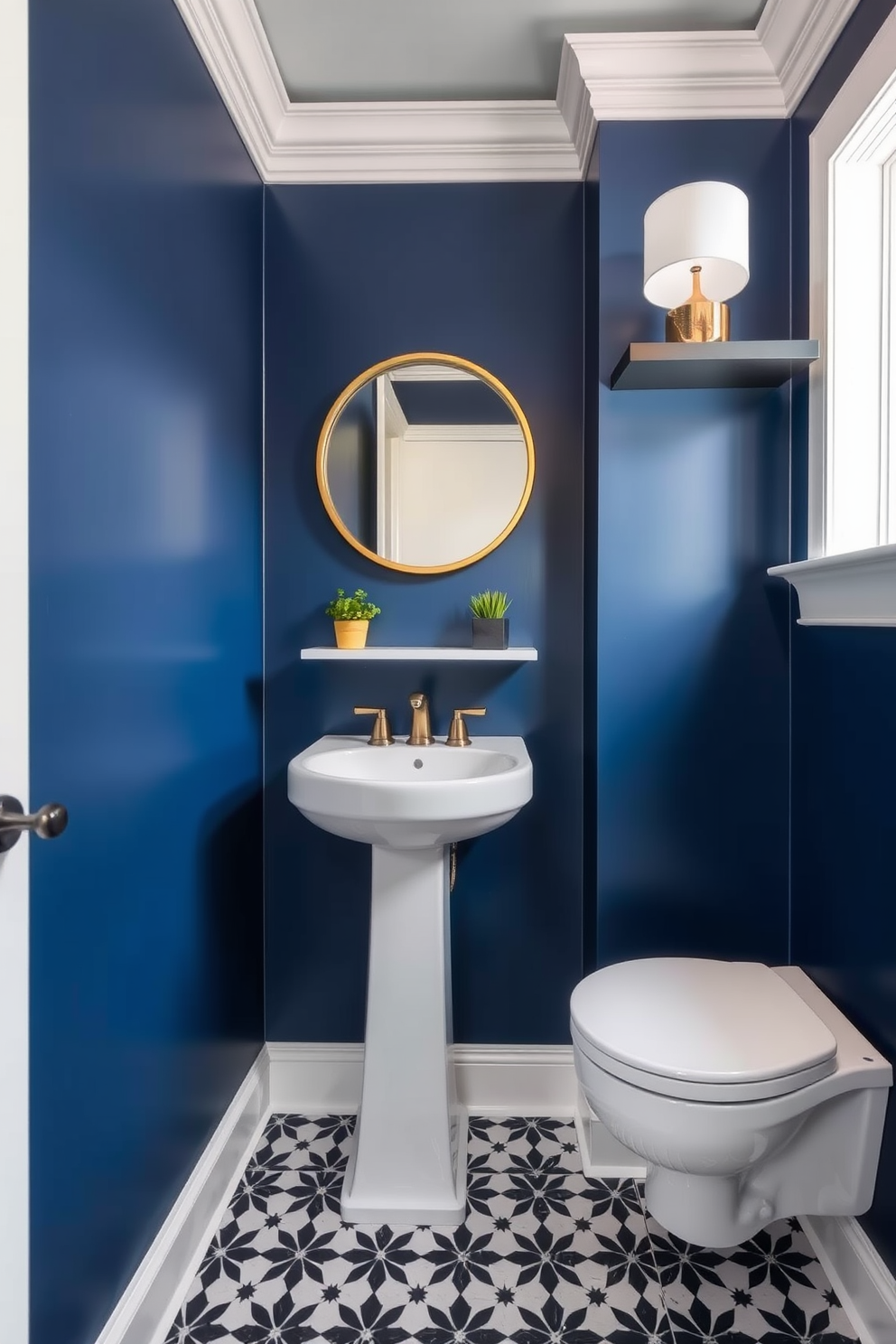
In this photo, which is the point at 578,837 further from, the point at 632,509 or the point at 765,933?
the point at 632,509

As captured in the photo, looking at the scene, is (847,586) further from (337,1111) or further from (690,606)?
(337,1111)

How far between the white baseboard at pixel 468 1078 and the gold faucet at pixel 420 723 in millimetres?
815

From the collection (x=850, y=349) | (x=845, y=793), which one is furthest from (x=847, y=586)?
(x=850, y=349)

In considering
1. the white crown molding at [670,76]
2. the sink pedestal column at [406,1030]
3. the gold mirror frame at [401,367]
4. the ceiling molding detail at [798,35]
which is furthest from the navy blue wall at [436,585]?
the ceiling molding detail at [798,35]

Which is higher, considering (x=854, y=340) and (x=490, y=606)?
(x=854, y=340)

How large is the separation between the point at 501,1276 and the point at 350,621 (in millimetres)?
1367

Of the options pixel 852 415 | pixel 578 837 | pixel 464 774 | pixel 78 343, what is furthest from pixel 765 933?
pixel 78 343

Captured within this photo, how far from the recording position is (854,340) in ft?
5.21

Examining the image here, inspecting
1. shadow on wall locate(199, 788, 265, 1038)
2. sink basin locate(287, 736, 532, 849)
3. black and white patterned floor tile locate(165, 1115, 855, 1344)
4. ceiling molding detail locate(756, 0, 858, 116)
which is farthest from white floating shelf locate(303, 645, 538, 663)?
ceiling molding detail locate(756, 0, 858, 116)

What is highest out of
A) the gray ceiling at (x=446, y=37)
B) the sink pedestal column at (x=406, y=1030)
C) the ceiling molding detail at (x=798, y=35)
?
the gray ceiling at (x=446, y=37)

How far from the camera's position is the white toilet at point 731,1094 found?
4.03ft

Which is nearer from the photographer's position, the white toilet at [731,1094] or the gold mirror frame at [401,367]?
the white toilet at [731,1094]
